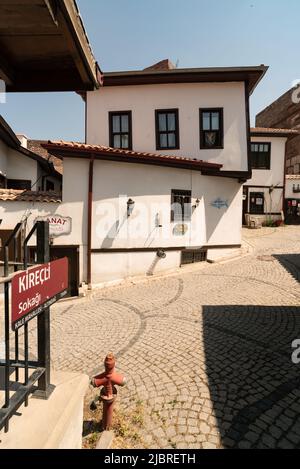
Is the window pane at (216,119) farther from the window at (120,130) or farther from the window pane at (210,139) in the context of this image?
the window at (120,130)

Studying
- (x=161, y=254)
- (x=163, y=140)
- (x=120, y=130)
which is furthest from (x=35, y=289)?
(x=120, y=130)

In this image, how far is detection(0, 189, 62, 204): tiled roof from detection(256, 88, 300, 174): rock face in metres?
25.6

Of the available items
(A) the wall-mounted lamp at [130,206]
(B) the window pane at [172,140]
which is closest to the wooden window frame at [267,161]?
(B) the window pane at [172,140]

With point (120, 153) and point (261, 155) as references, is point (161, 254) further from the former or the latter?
point (261, 155)

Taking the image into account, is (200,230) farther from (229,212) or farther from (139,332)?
(139,332)

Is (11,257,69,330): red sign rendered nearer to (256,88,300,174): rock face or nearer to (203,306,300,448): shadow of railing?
(203,306,300,448): shadow of railing

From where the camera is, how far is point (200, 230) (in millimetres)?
13406

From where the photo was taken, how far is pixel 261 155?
74.6 ft

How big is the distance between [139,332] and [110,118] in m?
12.1

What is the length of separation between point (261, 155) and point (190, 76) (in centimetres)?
1189

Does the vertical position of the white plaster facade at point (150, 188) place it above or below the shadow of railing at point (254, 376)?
above

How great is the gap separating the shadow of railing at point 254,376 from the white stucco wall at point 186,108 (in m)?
9.21

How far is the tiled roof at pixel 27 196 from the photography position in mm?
10508

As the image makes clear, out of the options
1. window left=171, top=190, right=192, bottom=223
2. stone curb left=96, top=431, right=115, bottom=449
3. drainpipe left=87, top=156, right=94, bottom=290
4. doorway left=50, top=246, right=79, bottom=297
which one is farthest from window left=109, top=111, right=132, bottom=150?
stone curb left=96, top=431, right=115, bottom=449
